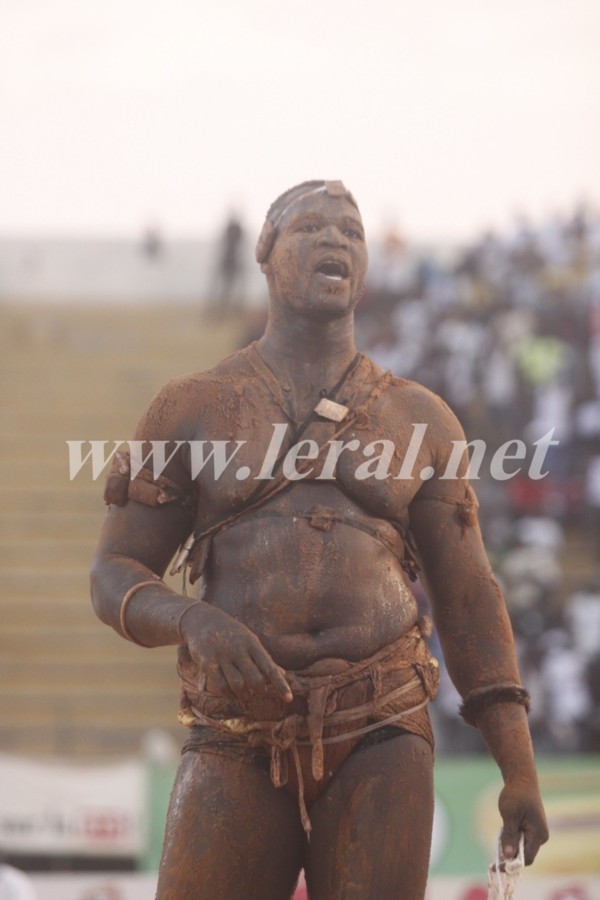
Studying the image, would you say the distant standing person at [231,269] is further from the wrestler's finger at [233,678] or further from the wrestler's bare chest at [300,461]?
the wrestler's finger at [233,678]

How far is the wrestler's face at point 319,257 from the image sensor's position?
451 cm

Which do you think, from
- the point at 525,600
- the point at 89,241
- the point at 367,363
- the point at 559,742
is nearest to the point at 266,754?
the point at 367,363

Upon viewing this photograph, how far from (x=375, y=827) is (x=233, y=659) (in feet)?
1.83

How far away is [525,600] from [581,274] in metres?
6.68

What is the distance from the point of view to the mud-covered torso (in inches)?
167

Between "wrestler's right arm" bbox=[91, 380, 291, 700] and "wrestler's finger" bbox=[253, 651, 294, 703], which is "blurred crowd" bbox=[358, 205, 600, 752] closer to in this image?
"wrestler's right arm" bbox=[91, 380, 291, 700]

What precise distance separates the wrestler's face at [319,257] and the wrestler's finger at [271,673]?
0.99 m

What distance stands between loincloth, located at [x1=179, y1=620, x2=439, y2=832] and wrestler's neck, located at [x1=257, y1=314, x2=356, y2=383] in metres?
0.75

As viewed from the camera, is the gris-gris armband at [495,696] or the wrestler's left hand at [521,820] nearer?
the wrestler's left hand at [521,820]

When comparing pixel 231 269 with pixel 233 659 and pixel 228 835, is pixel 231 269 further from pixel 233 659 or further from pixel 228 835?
pixel 233 659

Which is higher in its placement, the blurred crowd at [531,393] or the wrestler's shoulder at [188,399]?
the blurred crowd at [531,393]

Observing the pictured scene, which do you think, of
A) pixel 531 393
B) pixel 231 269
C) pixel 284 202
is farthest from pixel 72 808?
pixel 231 269

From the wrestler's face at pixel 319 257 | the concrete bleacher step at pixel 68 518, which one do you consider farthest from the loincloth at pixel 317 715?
the concrete bleacher step at pixel 68 518

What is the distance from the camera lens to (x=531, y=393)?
17.3m
